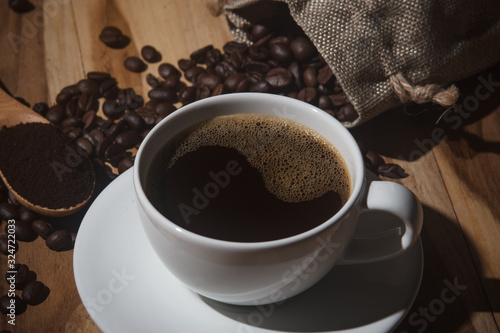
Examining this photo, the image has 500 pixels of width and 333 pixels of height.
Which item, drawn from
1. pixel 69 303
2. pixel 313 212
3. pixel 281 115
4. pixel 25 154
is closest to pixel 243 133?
pixel 281 115

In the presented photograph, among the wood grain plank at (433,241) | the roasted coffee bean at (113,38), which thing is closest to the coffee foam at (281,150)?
the wood grain plank at (433,241)

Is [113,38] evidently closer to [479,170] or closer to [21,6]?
[21,6]

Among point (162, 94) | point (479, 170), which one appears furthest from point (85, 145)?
point (479, 170)

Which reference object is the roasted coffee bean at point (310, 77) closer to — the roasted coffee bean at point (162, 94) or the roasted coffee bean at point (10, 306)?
the roasted coffee bean at point (162, 94)

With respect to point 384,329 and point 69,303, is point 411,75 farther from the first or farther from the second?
point 69,303

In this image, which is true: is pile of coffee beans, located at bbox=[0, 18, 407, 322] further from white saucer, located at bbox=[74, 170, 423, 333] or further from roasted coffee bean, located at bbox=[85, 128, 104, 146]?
white saucer, located at bbox=[74, 170, 423, 333]

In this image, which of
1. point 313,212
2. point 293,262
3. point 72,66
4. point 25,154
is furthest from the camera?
point 72,66
